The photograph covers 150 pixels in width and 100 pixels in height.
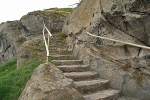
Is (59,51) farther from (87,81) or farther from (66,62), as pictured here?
(87,81)

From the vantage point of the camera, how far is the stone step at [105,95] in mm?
5524

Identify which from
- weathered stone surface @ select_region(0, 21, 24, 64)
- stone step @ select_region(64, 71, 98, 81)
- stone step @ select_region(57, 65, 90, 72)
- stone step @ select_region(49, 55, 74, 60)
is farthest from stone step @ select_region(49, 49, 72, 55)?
weathered stone surface @ select_region(0, 21, 24, 64)

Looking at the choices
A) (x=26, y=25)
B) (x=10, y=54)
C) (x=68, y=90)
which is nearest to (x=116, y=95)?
(x=68, y=90)

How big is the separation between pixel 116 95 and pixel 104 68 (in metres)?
1.18

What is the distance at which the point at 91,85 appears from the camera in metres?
6.04

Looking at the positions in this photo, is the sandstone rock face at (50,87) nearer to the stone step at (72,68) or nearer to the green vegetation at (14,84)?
the green vegetation at (14,84)

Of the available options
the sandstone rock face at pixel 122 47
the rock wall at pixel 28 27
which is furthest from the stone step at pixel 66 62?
the rock wall at pixel 28 27

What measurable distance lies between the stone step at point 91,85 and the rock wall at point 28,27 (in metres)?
7.60

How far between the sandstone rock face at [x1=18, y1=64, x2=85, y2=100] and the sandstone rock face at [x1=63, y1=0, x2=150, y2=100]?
1.94 m

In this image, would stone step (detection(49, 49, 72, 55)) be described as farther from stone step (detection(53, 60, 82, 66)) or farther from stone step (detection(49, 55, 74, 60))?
stone step (detection(53, 60, 82, 66))

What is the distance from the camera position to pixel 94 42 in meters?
7.48

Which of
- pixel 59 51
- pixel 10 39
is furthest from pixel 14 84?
pixel 10 39

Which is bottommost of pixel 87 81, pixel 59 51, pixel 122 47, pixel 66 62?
pixel 87 81

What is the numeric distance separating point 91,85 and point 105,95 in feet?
1.80
